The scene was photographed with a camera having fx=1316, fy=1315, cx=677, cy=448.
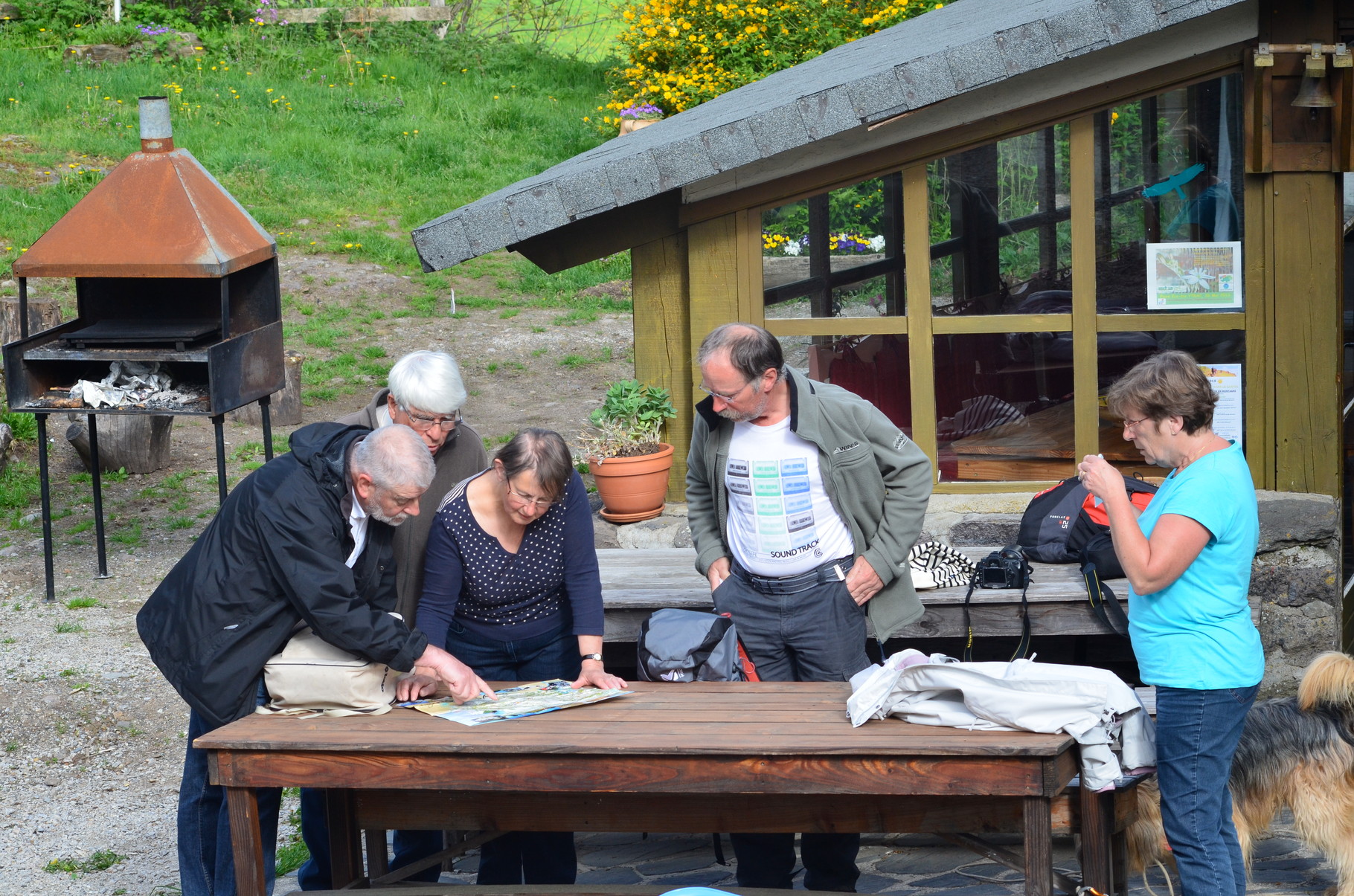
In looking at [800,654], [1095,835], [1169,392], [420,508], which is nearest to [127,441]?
[420,508]

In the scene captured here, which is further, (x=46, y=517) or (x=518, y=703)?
(x=46, y=517)

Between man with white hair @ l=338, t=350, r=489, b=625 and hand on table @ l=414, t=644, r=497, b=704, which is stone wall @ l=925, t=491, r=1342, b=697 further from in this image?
hand on table @ l=414, t=644, r=497, b=704

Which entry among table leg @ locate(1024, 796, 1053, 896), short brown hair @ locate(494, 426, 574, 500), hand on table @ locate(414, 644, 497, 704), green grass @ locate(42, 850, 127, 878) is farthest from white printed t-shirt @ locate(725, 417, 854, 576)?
green grass @ locate(42, 850, 127, 878)

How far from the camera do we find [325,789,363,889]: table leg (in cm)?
398

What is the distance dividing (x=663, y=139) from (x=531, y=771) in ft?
10.6

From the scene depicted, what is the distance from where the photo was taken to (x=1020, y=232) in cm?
586

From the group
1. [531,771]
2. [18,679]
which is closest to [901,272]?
[531,771]

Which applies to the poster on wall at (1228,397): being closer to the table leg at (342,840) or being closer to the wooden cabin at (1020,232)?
the wooden cabin at (1020,232)

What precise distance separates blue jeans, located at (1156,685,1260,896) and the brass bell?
315 centimetres

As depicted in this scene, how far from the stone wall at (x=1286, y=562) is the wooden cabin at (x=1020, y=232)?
142 mm

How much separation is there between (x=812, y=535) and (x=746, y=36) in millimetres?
11025

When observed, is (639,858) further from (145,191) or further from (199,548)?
(145,191)

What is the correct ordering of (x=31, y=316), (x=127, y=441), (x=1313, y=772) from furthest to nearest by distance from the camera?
(x=31, y=316)
(x=127, y=441)
(x=1313, y=772)

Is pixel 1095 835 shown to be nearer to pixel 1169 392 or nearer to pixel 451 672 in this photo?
pixel 1169 392
